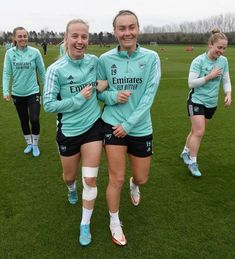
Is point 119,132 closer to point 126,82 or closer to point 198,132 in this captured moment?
point 126,82

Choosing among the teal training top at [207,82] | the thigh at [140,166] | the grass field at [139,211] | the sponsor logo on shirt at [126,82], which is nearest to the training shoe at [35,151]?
the grass field at [139,211]

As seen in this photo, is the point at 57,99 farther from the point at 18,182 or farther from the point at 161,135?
the point at 161,135

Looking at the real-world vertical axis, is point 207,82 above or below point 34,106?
above

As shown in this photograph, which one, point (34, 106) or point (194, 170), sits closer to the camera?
point (194, 170)

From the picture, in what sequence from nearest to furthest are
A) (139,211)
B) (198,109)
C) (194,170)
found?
1. (139,211)
2. (198,109)
3. (194,170)

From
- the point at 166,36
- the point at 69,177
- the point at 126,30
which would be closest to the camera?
the point at 126,30

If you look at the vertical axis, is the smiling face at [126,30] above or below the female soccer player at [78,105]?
above

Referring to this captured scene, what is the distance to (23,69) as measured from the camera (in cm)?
563

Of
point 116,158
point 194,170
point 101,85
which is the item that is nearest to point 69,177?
point 116,158

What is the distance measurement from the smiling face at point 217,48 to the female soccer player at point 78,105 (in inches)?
80.8

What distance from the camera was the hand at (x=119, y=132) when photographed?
3.29m

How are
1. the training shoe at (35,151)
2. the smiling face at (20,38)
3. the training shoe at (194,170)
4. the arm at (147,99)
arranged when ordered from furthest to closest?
the training shoe at (35,151)
the smiling face at (20,38)
the training shoe at (194,170)
the arm at (147,99)

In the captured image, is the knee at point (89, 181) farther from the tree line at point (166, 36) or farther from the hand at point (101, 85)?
the tree line at point (166, 36)

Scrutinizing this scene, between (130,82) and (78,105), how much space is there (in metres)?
0.56
